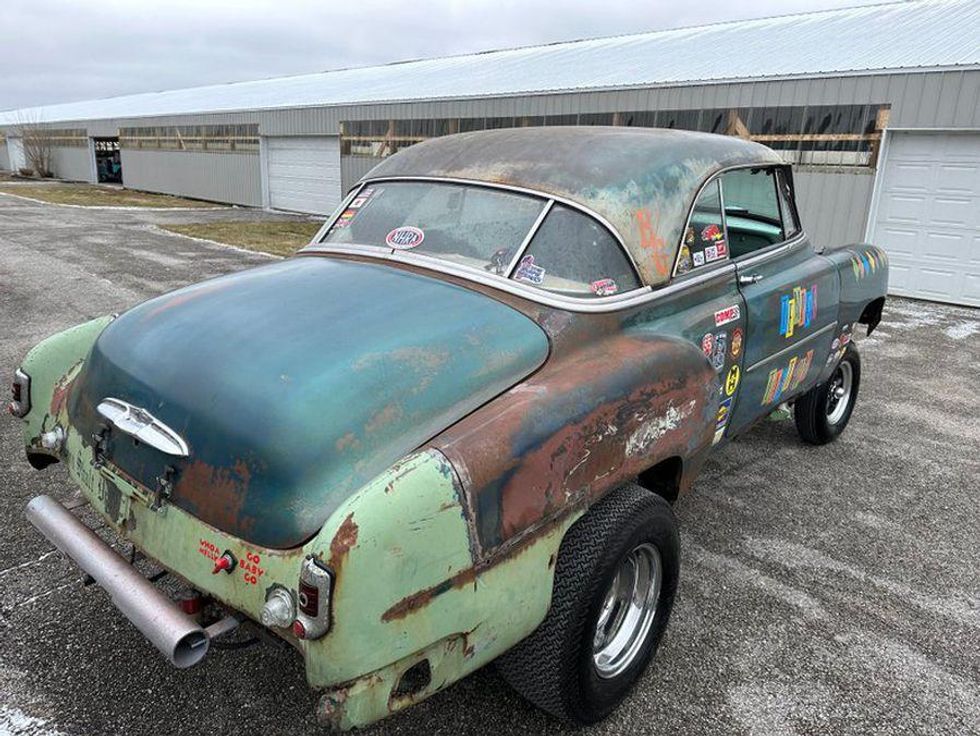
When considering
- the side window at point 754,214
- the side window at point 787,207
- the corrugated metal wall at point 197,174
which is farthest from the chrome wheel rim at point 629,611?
the corrugated metal wall at point 197,174

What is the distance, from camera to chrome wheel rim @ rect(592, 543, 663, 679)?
2.60 meters

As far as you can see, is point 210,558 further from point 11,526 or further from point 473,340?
point 11,526

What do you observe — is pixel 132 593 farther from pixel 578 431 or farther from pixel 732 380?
pixel 732 380

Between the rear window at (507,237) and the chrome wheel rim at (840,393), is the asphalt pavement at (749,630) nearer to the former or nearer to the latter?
A: the chrome wheel rim at (840,393)

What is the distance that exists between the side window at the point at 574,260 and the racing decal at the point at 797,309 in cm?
124

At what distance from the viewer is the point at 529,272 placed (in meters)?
2.86

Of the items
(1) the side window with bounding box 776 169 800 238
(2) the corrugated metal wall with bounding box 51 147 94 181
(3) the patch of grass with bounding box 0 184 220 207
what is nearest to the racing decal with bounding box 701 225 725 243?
(1) the side window with bounding box 776 169 800 238

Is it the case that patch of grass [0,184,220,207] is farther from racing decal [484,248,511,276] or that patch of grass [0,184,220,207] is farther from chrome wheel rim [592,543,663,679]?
chrome wheel rim [592,543,663,679]

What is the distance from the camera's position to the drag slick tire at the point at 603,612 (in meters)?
2.25

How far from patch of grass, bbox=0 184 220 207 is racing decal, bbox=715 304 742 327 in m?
24.7

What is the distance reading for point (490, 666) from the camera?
106 inches

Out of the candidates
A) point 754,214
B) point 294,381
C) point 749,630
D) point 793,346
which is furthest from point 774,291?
point 294,381

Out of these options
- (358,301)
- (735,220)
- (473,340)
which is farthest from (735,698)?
(735,220)

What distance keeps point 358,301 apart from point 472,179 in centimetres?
97
